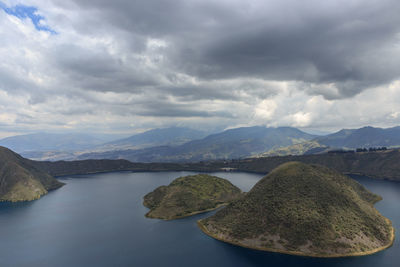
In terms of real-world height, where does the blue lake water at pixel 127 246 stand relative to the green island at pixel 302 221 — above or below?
below

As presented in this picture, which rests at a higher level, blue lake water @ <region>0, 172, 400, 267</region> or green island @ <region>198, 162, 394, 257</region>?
green island @ <region>198, 162, 394, 257</region>

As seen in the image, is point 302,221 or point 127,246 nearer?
point 302,221

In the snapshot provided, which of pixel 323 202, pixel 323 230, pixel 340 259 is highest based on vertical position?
pixel 323 202

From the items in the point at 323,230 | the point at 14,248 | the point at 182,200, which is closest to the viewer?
the point at 323,230

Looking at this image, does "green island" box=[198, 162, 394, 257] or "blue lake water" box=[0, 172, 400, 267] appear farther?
"green island" box=[198, 162, 394, 257]

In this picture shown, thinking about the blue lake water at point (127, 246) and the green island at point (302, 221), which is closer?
the blue lake water at point (127, 246)

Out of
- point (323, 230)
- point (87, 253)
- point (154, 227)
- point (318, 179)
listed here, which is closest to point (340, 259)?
point (323, 230)

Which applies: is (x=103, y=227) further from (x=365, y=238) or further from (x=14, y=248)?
(x=365, y=238)

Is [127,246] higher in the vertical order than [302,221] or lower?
lower
